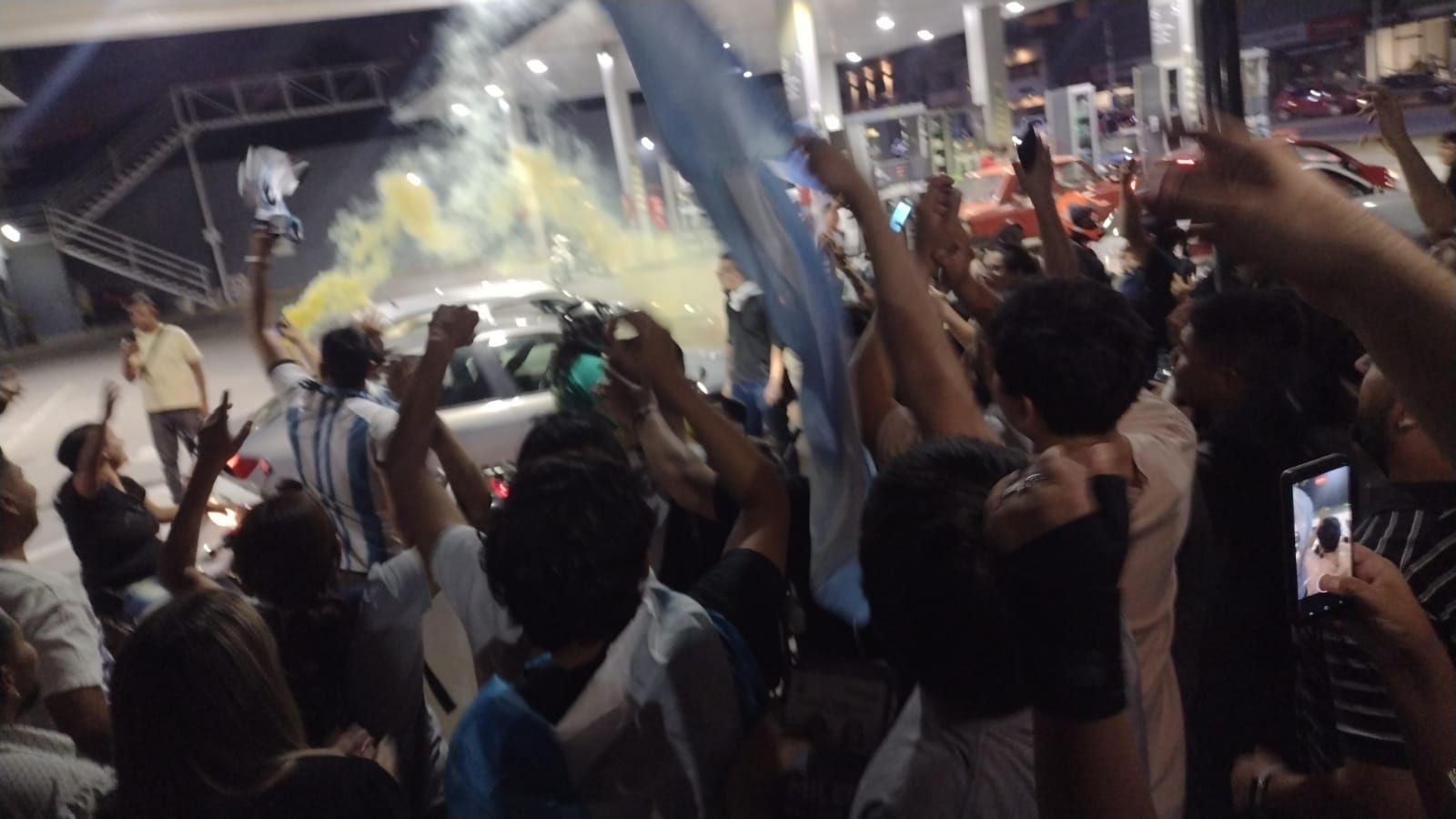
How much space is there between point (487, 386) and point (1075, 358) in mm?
5666

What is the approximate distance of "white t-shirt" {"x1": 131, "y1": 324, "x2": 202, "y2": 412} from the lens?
7.39 metres

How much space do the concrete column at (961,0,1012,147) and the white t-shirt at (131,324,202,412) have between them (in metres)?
18.3

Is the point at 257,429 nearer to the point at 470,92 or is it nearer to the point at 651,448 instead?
the point at 651,448

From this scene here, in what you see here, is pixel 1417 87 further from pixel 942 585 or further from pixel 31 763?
pixel 31 763

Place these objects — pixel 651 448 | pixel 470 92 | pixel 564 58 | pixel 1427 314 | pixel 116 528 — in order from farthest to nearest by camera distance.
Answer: pixel 470 92
pixel 564 58
pixel 116 528
pixel 651 448
pixel 1427 314

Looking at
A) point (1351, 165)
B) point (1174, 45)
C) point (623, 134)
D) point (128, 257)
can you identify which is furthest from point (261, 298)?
point (128, 257)

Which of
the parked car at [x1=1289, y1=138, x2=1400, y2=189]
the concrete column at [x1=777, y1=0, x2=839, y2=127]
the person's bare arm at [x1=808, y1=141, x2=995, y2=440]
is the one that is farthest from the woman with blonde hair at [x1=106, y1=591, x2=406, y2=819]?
the concrete column at [x1=777, y1=0, x2=839, y2=127]

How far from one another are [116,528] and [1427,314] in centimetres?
404

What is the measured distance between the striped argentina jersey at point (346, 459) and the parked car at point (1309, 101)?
84.8 ft

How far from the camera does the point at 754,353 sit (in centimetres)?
586

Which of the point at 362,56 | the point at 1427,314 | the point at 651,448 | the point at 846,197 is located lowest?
the point at 651,448

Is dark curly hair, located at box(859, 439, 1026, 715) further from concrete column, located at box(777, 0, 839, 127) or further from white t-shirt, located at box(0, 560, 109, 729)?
concrete column, located at box(777, 0, 839, 127)

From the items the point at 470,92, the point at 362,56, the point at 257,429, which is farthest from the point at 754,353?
the point at 362,56

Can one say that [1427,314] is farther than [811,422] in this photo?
No
